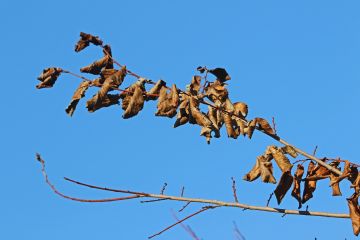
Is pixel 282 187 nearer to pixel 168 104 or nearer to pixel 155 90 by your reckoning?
pixel 168 104

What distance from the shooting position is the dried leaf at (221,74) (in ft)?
17.2

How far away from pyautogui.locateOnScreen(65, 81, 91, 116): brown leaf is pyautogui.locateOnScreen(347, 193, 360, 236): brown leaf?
6.46 ft

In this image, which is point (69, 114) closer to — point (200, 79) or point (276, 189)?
point (200, 79)

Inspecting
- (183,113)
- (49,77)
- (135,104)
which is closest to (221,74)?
(183,113)

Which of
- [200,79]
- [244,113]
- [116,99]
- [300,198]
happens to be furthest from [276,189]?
[116,99]

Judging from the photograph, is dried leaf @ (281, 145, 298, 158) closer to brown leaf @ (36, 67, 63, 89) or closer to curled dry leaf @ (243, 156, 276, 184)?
curled dry leaf @ (243, 156, 276, 184)

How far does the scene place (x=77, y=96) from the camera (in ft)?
17.6

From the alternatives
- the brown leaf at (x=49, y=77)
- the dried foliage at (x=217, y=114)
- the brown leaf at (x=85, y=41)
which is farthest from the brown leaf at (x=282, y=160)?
the brown leaf at (x=49, y=77)

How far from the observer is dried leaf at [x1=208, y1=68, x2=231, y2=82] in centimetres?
524

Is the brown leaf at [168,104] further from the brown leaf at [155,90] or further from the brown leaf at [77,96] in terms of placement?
the brown leaf at [77,96]

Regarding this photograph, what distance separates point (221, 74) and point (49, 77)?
124cm

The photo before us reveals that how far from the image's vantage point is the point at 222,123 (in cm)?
512

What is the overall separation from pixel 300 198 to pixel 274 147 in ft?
1.37

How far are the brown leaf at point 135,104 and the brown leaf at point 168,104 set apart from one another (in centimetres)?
13
